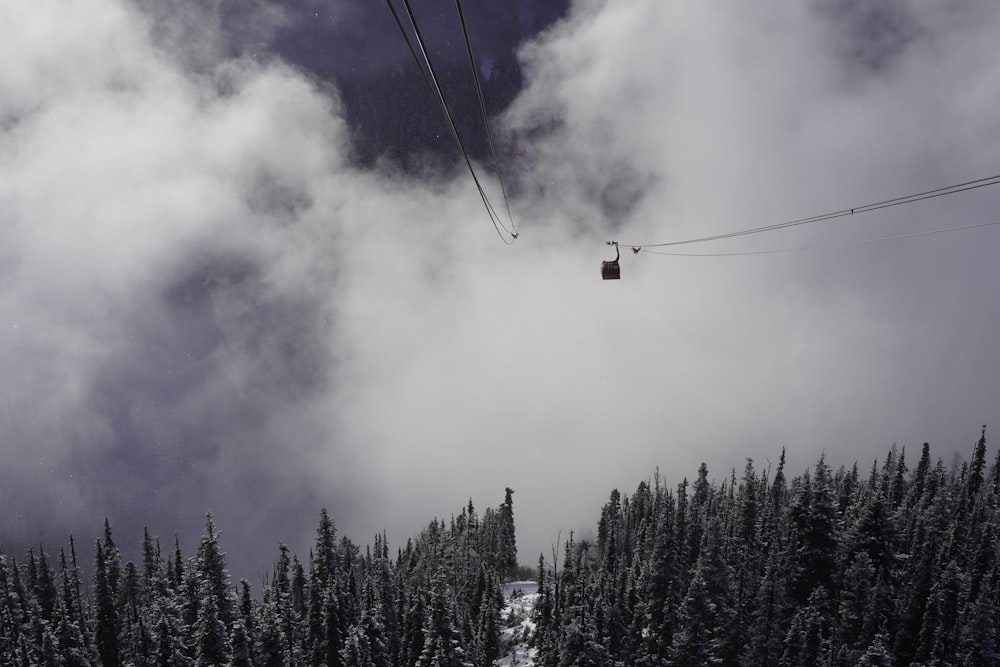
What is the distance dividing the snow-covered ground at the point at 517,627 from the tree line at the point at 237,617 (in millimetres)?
5691

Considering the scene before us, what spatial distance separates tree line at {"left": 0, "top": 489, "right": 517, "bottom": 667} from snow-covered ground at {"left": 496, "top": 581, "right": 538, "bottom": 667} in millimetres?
5691

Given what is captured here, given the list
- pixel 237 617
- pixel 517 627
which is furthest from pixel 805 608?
pixel 517 627

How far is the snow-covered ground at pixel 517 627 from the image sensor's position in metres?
92.6

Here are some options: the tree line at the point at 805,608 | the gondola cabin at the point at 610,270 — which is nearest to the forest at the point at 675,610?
the tree line at the point at 805,608

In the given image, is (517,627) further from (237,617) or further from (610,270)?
(610,270)

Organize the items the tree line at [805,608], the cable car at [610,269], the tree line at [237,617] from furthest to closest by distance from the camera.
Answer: the tree line at [237,617] → the tree line at [805,608] → the cable car at [610,269]

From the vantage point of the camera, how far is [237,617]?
59.7 metres

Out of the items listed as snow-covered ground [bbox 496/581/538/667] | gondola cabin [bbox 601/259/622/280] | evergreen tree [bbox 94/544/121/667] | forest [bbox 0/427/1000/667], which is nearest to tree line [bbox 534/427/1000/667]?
forest [bbox 0/427/1000/667]

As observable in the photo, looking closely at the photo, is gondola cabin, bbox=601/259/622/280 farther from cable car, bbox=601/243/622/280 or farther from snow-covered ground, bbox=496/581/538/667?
snow-covered ground, bbox=496/581/538/667

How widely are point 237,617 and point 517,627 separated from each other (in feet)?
184

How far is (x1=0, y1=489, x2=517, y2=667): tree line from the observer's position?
58.1 metres

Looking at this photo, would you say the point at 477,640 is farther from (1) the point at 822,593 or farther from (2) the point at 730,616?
(1) the point at 822,593

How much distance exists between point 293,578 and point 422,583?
3248 centimetres

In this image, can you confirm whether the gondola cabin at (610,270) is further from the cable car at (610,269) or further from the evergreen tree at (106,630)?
the evergreen tree at (106,630)
